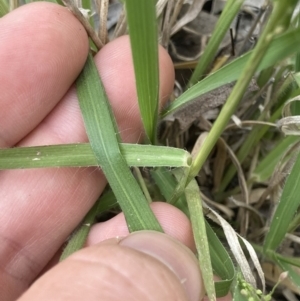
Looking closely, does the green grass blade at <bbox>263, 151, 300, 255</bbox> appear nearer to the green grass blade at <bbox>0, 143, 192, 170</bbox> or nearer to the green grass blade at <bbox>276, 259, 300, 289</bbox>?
the green grass blade at <bbox>276, 259, 300, 289</bbox>

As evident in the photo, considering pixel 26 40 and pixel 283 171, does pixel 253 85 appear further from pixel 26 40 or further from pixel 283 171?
pixel 26 40

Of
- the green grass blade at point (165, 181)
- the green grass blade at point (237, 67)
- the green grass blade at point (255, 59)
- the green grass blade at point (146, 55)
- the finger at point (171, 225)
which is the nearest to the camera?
the green grass blade at point (255, 59)

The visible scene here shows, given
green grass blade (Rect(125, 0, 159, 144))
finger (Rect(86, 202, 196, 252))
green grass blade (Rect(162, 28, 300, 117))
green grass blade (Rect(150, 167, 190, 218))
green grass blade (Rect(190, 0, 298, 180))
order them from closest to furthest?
green grass blade (Rect(190, 0, 298, 180)) → green grass blade (Rect(125, 0, 159, 144)) → green grass blade (Rect(162, 28, 300, 117)) → finger (Rect(86, 202, 196, 252)) → green grass blade (Rect(150, 167, 190, 218))

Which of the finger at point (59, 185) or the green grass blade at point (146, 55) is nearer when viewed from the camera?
the green grass blade at point (146, 55)

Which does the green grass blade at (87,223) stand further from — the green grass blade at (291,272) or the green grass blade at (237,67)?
the green grass blade at (291,272)

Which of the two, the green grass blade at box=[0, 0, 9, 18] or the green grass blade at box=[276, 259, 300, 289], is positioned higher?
the green grass blade at box=[0, 0, 9, 18]

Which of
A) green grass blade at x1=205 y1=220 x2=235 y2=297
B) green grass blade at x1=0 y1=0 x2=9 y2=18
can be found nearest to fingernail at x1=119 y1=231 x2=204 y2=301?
green grass blade at x1=205 y1=220 x2=235 y2=297

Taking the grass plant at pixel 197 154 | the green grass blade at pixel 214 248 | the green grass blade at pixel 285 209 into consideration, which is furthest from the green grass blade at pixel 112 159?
the green grass blade at pixel 285 209
